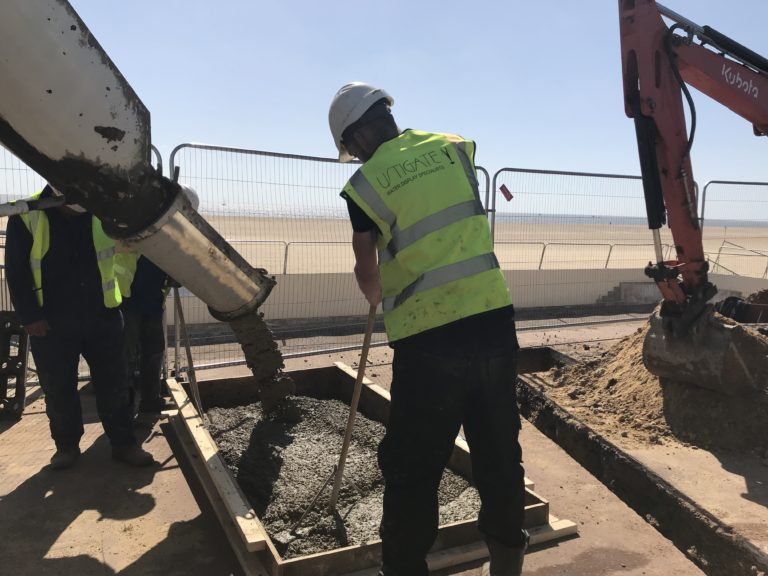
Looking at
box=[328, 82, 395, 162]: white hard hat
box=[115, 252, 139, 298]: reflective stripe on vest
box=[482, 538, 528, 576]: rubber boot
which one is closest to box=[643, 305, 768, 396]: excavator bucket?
box=[482, 538, 528, 576]: rubber boot

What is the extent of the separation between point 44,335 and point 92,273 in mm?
496

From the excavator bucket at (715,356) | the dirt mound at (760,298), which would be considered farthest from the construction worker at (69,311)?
the dirt mound at (760,298)

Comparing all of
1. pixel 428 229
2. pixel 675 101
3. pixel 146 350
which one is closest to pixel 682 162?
pixel 675 101

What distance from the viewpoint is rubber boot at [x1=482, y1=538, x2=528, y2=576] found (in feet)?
8.24

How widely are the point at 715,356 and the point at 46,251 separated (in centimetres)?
507

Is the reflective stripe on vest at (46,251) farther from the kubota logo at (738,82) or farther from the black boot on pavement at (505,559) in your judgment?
the kubota logo at (738,82)

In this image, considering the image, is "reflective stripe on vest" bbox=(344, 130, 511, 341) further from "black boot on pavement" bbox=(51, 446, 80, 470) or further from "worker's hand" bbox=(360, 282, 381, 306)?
"black boot on pavement" bbox=(51, 446, 80, 470)

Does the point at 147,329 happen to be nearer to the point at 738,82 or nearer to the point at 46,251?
the point at 46,251

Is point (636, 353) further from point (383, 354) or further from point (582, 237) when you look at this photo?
point (582, 237)

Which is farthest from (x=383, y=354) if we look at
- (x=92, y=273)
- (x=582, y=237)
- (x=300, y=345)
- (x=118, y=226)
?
(x=582, y=237)

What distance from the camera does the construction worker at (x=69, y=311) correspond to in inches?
150

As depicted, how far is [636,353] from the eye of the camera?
610 centimetres

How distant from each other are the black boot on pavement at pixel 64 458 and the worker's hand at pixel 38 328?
836 mm

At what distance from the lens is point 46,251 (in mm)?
3836
